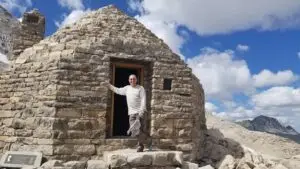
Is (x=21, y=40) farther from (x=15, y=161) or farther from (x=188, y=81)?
(x=188, y=81)

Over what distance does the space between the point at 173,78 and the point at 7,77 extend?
457 centimetres

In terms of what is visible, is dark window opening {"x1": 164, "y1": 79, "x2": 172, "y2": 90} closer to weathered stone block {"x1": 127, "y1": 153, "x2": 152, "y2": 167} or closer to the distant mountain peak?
weathered stone block {"x1": 127, "y1": 153, "x2": 152, "y2": 167}

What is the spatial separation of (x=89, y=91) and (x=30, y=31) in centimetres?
363

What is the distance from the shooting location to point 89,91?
9156 mm

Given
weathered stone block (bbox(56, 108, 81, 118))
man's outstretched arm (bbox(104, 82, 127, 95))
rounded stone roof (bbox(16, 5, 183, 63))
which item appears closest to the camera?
man's outstretched arm (bbox(104, 82, 127, 95))

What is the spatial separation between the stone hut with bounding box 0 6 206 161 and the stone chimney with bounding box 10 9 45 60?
0.62 meters

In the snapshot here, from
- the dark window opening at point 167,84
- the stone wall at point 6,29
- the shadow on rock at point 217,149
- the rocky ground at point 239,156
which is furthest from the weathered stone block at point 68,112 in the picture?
the stone wall at point 6,29

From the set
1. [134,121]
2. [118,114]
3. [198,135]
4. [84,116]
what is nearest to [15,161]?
[84,116]

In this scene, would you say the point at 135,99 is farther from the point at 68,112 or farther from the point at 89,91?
the point at 68,112

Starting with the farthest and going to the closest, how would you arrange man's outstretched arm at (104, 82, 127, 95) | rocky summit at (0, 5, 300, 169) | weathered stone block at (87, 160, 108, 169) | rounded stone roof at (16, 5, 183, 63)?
rounded stone roof at (16, 5, 183, 63)
rocky summit at (0, 5, 300, 169)
man's outstretched arm at (104, 82, 127, 95)
weathered stone block at (87, 160, 108, 169)

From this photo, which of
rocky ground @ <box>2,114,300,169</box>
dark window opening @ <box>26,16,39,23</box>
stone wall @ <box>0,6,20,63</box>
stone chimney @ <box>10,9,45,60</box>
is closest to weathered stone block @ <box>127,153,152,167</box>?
rocky ground @ <box>2,114,300,169</box>

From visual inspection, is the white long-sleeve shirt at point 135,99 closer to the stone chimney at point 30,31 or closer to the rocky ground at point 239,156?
the rocky ground at point 239,156

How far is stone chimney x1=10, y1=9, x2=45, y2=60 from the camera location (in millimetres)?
11031

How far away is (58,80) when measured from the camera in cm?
891
